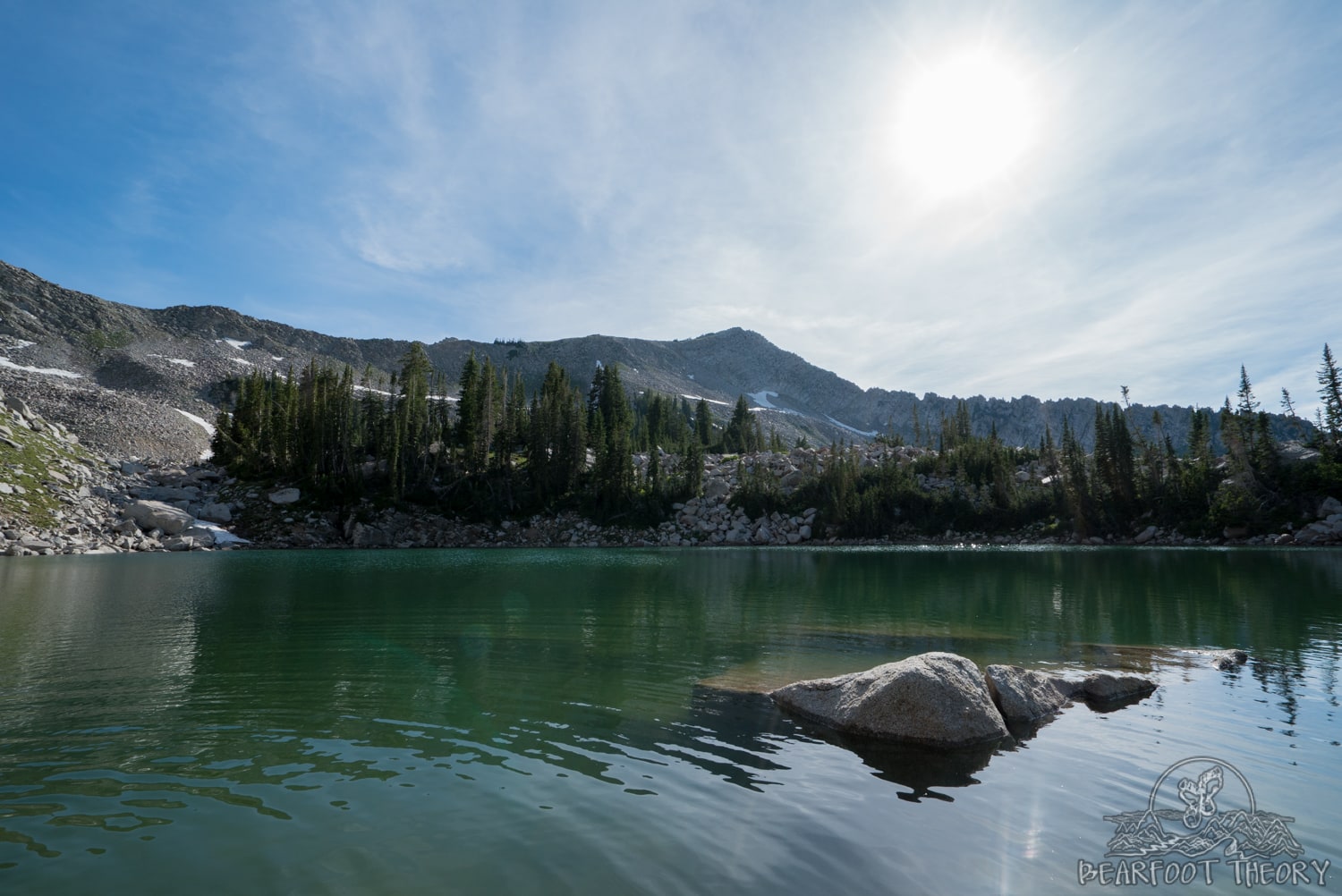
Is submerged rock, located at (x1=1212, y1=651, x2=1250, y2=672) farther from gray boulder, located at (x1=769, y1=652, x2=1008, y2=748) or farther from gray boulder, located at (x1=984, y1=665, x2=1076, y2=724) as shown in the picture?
gray boulder, located at (x1=769, y1=652, x2=1008, y2=748)

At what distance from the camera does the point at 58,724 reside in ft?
39.0

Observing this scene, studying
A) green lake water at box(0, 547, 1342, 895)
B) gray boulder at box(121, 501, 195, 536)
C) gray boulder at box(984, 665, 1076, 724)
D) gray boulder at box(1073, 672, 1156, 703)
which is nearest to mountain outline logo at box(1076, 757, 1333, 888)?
green lake water at box(0, 547, 1342, 895)

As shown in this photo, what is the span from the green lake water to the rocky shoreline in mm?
55712

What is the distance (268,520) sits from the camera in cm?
8562

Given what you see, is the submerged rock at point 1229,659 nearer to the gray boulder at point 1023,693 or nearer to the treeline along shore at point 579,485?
the gray boulder at point 1023,693

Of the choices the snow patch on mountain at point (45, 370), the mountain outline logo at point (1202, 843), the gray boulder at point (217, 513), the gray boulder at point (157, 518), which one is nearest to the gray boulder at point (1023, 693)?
the mountain outline logo at point (1202, 843)

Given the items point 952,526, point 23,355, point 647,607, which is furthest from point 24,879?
point 23,355

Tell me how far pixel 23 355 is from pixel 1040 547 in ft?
716

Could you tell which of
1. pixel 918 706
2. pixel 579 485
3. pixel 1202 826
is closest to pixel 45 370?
pixel 579 485

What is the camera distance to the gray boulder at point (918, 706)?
11.6 meters

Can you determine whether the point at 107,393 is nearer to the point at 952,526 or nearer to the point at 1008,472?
the point at 952,526

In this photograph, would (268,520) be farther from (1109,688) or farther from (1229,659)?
(1229,659)

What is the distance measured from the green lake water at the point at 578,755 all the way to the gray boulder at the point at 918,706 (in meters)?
0.55

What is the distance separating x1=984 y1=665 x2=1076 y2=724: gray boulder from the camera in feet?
42.3
